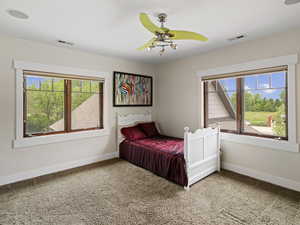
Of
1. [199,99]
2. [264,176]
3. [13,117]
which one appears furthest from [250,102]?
[13,117]

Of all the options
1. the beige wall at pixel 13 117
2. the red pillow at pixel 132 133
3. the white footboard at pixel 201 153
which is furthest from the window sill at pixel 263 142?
the beige wall at pixel 13 117

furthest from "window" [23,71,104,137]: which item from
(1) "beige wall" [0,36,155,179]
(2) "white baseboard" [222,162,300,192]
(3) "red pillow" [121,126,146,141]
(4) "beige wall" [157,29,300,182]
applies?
(2) "white baseboard" [222,162,300,192]

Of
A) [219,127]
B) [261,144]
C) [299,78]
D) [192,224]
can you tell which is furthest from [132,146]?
[299,78]

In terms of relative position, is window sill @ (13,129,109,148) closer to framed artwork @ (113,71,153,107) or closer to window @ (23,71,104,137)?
window @ (23,71,104,137)

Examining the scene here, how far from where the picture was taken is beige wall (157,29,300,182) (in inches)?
101

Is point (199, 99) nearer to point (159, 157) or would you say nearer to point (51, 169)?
point (159, 157)

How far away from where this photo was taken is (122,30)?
2.50 metres

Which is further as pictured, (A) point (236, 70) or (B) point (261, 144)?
(A) point (236, 70)

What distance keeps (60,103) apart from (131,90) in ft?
5.40

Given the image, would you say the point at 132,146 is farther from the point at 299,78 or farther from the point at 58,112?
the point at 299,78

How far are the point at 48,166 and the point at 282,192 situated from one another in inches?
155

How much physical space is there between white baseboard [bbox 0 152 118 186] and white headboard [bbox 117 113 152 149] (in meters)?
0.48

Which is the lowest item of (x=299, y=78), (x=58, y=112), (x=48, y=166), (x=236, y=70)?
(x=48, y=166)

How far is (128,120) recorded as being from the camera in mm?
4188
